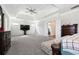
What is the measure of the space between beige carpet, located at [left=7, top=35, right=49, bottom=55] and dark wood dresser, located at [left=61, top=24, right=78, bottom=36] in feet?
1.28

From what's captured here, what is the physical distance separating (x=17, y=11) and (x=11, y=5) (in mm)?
181

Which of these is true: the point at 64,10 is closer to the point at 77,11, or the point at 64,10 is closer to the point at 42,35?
the point at 77,11

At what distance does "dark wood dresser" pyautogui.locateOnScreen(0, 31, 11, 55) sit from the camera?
223 centimetres

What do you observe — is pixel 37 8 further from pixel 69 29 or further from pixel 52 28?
pixel 69 29

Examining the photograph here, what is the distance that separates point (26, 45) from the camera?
90.7 inches

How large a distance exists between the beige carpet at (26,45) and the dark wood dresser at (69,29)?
0.39 meters

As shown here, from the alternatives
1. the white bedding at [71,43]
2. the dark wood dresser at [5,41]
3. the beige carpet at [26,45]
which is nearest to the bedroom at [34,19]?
the beige carpet at [26,45]

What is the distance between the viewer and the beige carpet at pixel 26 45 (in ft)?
7.09

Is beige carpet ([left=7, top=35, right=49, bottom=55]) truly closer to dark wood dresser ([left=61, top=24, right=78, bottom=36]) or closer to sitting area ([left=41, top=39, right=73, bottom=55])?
sitting area ([left=41, top=39, right=73, bottom=55])

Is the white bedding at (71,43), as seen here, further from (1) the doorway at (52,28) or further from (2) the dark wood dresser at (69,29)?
(1) the doorway at (52,28)

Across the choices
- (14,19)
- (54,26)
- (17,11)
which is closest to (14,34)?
(14,19)

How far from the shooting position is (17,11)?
Answer: 2178 mm
